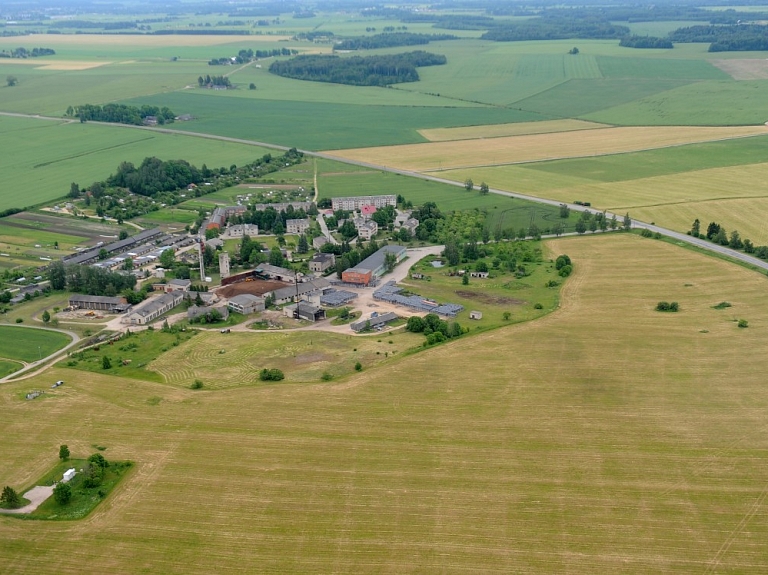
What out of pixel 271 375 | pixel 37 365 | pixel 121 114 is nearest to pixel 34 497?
pixel 271 375

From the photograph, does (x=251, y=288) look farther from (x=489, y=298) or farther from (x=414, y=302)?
(x=489, y=298)

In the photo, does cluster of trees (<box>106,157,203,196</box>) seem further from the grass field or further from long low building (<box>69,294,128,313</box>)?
the grass field

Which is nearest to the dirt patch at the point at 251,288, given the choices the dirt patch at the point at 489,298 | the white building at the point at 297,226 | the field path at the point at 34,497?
the dirt patch at the point at 489,298

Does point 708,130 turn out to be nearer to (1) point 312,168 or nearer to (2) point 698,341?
(1) point 312,168

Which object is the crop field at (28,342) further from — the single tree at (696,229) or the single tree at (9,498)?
the single tree at (696,229)

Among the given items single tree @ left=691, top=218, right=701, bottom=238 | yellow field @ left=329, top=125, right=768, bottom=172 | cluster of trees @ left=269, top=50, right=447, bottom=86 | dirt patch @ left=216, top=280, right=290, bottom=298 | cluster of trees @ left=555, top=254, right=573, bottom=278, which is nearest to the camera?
dirt patch @ left=216, top=280, right=290, bottom=298

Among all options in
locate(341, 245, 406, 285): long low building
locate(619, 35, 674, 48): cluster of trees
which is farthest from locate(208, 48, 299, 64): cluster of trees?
locate(341, 245, 406, 285): long low building
